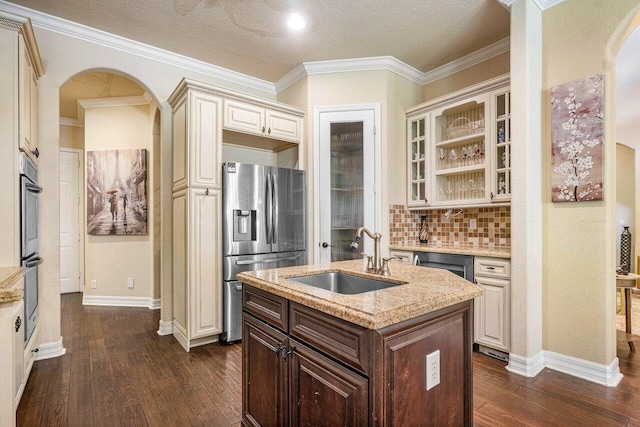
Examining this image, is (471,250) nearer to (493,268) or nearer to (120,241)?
(493,268)

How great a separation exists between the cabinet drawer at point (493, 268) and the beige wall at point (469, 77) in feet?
6.21

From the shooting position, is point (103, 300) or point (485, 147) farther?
point (103, 300)

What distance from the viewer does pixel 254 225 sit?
3.41m

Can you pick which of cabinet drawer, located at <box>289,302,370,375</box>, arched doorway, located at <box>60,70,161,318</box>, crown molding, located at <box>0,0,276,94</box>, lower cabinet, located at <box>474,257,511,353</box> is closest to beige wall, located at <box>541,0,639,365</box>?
lower cabinet, located at <box>474,257,511,353</box>

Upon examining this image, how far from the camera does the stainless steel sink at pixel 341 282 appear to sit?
5.95ft

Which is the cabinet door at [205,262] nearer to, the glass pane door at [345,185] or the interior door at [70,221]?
the glass pane door at [345,185]

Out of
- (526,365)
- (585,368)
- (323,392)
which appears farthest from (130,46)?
(585,368)

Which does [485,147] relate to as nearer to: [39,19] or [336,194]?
[336,194]

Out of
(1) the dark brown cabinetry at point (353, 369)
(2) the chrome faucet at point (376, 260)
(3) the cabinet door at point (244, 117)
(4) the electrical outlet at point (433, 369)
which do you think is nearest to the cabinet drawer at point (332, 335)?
(1) the dark brown cabinetry at point (353, 369)

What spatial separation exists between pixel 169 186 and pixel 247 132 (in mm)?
1074

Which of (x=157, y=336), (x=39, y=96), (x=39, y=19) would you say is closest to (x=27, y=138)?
(x=39, y=96)

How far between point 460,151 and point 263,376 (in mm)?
3011

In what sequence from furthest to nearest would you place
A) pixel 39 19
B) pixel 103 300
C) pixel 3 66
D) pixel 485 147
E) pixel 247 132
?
pixel 103 300
pixel 247 132
pixel 485 147
pixel 39 19
pixel 3 66

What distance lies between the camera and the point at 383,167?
12.2ft
